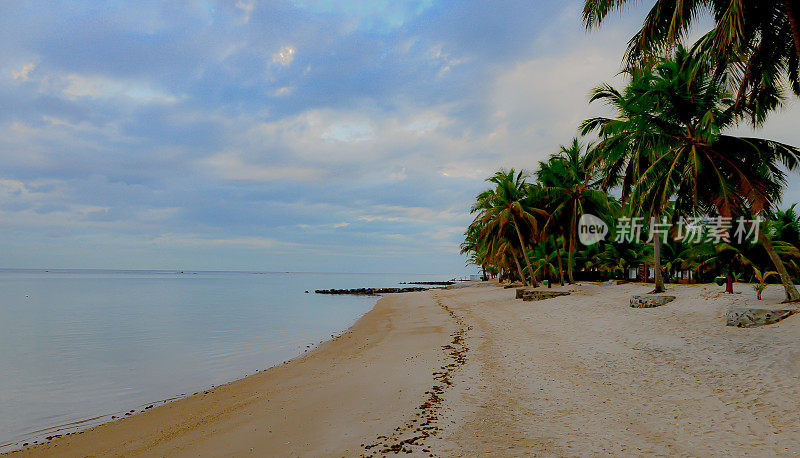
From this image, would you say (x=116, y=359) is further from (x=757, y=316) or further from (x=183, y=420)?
(x=757, y=316)

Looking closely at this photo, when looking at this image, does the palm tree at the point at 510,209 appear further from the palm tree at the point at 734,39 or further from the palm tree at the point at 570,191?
the palm tree at the point at 734,39

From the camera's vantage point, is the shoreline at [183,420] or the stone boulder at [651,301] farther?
the stone boulder at [651,301]

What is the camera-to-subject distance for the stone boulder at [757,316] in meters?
10.5

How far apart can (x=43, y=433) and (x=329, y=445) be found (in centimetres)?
712

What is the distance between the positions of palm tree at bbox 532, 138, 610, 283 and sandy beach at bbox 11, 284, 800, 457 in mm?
16470

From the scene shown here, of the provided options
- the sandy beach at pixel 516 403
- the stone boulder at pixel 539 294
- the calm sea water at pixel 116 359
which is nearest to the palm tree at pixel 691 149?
the sandy beach at pixel 516 403

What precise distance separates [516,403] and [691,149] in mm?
12338

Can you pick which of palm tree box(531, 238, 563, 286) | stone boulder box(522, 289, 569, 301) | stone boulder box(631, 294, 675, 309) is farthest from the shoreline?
palm tree box(531, 238, 563, 286)

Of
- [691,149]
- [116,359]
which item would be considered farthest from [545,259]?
[116,359]

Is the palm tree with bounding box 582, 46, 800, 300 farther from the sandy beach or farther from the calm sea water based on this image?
the calm sea water

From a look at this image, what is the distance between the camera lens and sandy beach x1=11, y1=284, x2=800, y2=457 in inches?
207

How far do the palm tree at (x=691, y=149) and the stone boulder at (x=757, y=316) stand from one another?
216cm

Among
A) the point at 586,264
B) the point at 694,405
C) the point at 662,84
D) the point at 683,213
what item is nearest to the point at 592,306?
the point at 683,213

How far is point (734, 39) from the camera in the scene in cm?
885
